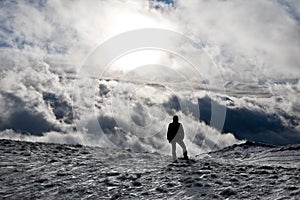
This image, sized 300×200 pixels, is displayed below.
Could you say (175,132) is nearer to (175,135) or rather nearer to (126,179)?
(175,135)

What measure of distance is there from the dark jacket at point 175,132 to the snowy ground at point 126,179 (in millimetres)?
1935

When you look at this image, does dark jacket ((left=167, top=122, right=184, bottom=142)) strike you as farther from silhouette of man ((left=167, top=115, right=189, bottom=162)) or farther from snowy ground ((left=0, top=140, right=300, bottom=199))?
snowy ground ((left=0, top=140, right=300, bottom=199))

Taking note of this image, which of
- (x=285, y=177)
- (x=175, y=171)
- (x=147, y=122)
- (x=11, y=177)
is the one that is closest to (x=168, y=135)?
(x=147, y=122)

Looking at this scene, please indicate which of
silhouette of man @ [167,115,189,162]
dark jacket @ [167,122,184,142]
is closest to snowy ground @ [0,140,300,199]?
silhouette of man @ [167,115,189,162]

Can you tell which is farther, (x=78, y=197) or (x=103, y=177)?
(x=103, y=177)

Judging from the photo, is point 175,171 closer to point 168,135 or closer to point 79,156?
point 168,135

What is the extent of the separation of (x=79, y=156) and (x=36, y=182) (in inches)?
235

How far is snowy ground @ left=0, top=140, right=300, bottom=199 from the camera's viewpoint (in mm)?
12711

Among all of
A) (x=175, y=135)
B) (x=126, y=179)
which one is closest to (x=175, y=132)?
(x=175, y=135)

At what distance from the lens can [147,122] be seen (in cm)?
2044

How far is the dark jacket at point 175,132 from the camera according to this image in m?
20.2

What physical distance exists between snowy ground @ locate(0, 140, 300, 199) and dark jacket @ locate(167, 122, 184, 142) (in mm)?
1935

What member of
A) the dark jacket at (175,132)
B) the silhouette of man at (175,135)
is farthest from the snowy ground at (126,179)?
the dark jacket at (175,132)

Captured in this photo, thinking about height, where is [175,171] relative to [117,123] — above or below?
below
